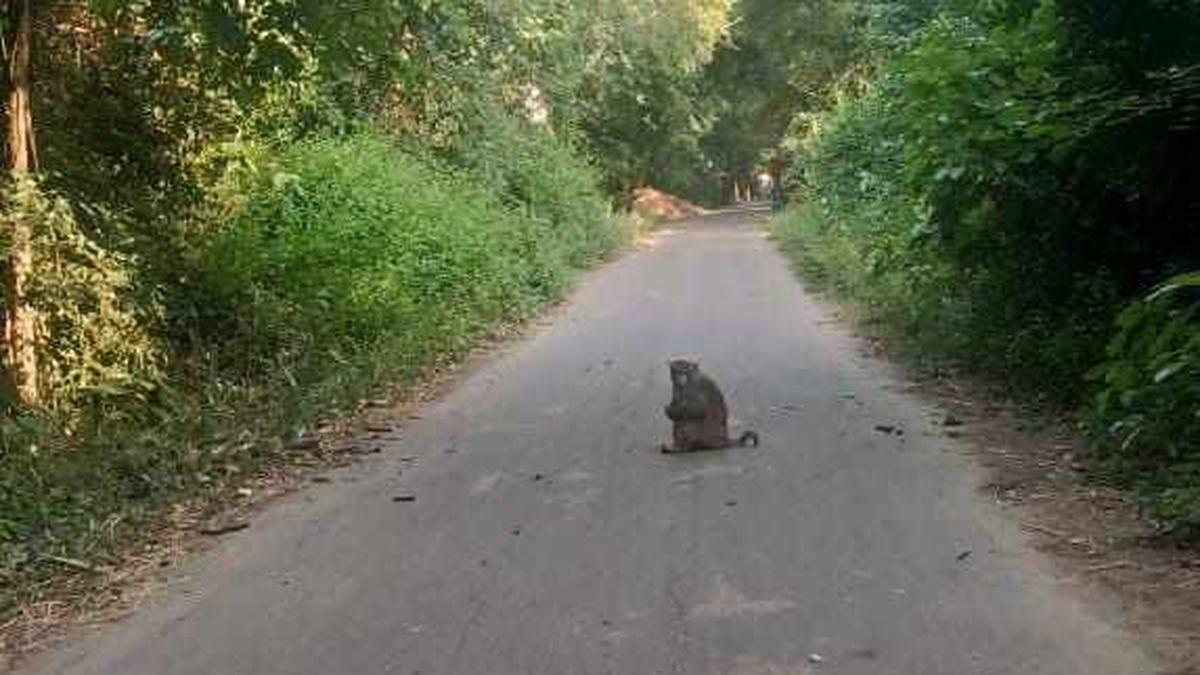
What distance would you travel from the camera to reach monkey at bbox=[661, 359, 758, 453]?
8305 millimetres

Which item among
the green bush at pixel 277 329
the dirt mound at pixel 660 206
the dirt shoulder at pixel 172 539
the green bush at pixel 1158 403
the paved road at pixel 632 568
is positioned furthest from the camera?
the dirt mound at pixel 660 206

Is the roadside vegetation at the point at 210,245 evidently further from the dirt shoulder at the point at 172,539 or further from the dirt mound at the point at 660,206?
the dirt mound at the point at 660,206

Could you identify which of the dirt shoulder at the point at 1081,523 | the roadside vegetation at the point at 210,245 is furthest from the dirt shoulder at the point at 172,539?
the dirt shoulder at the point at 1081,523

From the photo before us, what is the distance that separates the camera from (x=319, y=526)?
23.5ft

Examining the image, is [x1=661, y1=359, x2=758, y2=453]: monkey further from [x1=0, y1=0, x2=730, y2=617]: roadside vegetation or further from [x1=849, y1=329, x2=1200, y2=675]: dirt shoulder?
[x1=0, y1=0, x2=730, y2=617]: roadside vegetation

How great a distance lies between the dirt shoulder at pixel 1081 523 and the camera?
16.5 feet

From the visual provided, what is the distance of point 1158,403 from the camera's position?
6.37 meters

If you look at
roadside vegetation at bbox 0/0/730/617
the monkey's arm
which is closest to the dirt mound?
roadside vegetation at bbox 0/0/730/617

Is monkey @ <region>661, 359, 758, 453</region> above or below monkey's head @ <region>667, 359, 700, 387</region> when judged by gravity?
below

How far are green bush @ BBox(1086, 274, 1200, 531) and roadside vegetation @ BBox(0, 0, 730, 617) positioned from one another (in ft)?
16.3

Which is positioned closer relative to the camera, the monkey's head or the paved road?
the paved road

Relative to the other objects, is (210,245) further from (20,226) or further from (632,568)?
(632,568)

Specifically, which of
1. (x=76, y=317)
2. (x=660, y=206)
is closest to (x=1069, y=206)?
(x=76, y=317)

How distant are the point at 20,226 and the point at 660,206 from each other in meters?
45.3
